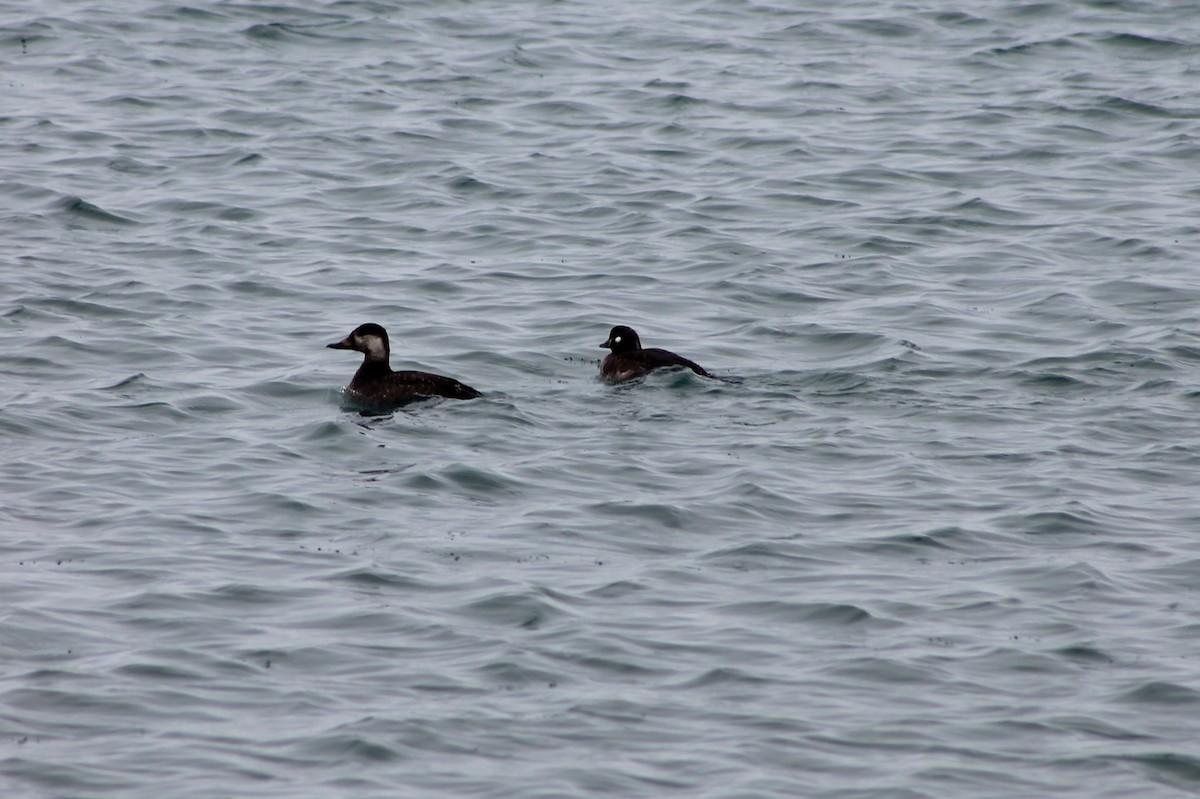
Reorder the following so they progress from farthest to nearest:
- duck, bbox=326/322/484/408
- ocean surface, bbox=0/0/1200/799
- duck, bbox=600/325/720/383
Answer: duck, bbox=600/325/720/383
duck, bbox=326/322/484/408
ocean surface, bbox=0/0/1200/799

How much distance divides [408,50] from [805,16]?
616 centimetres

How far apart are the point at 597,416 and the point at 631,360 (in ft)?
2.34

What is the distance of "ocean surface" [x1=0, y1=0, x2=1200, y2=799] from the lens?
8.42 meters

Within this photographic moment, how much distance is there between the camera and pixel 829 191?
65.9 feet

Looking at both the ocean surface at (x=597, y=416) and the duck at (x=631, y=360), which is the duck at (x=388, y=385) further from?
the duck at (x=631, y=360)

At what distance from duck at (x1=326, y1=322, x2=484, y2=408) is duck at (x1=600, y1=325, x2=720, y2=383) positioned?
1110 mm

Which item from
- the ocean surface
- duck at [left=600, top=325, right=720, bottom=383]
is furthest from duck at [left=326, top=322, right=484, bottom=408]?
duck at [left=600, top=325, right=720, bottom=383]

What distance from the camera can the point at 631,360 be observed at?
14.0m

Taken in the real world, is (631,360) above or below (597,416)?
above

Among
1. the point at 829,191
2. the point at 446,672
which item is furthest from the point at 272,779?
the point at 829,191

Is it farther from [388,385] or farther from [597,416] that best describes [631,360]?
[388,385]

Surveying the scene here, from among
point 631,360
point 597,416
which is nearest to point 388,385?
point 597,416

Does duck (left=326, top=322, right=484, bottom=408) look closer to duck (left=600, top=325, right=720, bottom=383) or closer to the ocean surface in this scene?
the ocean surface

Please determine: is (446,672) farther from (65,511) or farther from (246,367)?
(246,367)
